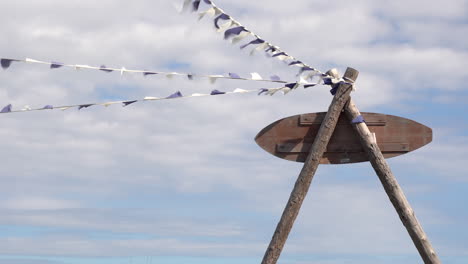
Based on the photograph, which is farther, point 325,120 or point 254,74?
point 325,120

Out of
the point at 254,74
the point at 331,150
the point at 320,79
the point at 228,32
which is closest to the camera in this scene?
the point at 228,32

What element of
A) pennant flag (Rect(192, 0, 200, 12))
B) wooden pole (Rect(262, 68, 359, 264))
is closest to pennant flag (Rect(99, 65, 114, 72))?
pennant flag (Rect(192, 0, 200, 12))

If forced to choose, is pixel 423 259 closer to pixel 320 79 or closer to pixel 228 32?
pixel 320 79

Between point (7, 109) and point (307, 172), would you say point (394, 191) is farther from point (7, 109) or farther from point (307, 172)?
point (7, 109)

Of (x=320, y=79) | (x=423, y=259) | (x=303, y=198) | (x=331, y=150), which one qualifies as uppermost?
(x=320, y=79)

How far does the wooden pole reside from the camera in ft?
26.2

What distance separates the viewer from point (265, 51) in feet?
22.8

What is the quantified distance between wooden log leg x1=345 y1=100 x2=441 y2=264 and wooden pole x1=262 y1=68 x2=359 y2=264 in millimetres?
167

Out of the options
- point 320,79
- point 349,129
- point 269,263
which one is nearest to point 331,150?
point 349,129

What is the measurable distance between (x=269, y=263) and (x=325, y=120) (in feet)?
5.59

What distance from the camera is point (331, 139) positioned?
828cm

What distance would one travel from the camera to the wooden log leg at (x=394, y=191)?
26.4 feet

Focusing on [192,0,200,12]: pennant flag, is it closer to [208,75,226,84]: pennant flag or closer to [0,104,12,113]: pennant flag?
[208,75,226,84]: pennant flag

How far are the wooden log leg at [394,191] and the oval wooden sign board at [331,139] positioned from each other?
0.14 metres
